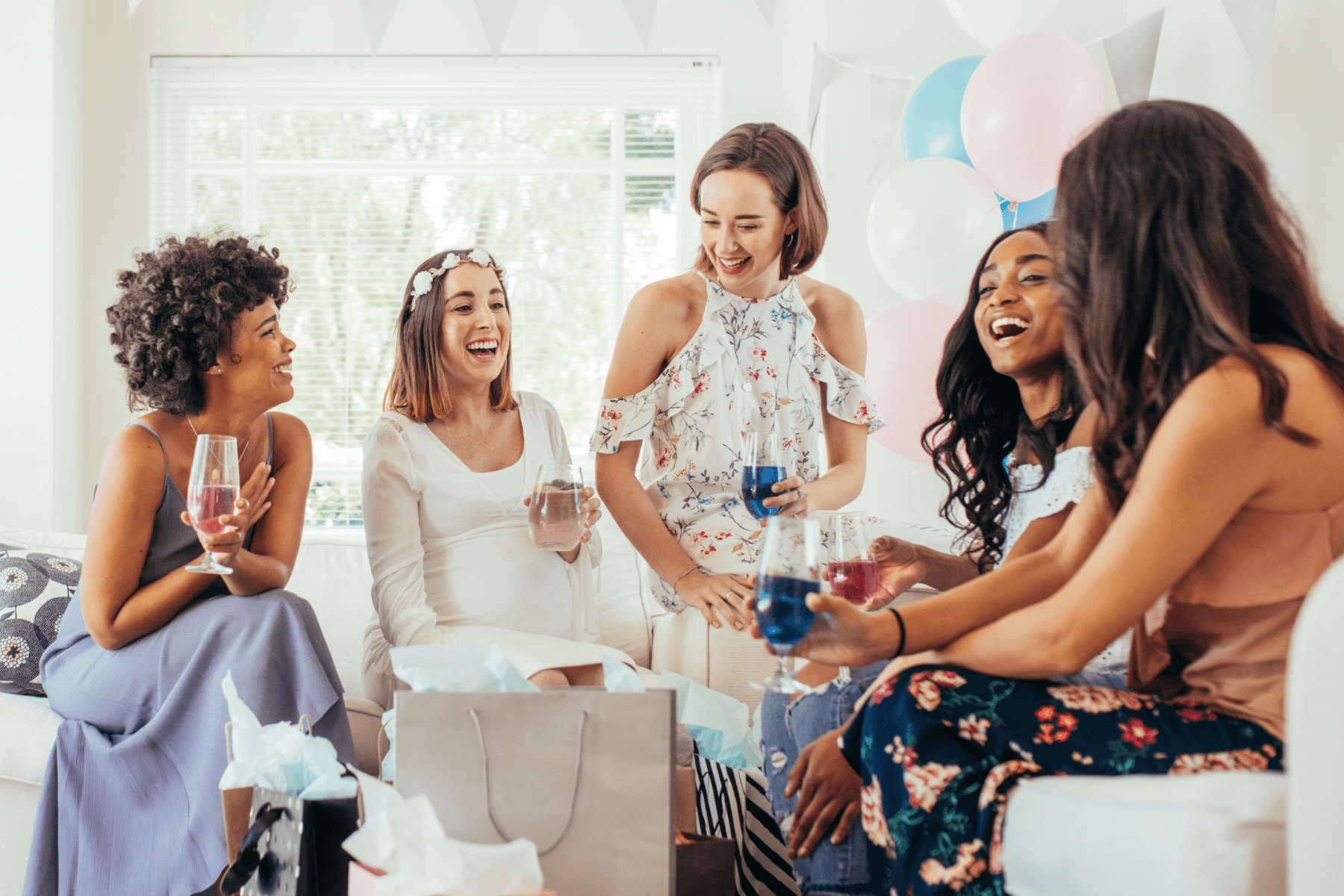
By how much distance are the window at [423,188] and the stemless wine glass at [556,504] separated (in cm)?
279

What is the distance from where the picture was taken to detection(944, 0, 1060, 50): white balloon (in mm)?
2645

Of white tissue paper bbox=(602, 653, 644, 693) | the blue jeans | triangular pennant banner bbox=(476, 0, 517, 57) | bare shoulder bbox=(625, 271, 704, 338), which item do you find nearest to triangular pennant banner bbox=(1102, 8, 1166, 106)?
bare shoulder bbox=(625, 271, 704, 338)

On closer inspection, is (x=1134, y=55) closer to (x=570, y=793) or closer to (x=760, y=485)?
(x=760, y=485)

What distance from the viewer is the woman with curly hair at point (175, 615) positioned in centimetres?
172

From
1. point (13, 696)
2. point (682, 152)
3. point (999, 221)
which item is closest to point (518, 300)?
point (682, 152)

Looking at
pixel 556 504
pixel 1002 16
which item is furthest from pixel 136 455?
pixel 1002 16

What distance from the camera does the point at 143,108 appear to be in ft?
14.3

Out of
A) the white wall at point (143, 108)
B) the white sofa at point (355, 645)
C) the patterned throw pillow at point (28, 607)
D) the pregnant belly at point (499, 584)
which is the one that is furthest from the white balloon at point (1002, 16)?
the patterned throw pillow at point (28, 607)

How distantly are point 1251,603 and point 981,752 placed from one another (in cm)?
34

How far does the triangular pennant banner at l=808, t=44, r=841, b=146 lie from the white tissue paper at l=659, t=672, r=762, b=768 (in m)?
2.79

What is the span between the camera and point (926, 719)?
1117 millimetres

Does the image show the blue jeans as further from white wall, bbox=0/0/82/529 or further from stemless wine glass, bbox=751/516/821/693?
white wall, bbox=0/0/82/529

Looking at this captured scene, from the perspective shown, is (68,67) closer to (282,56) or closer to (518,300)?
(282,56)

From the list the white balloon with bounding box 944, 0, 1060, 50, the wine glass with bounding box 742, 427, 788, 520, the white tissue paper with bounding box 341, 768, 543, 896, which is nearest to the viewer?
the white tissue paper with bounding box 341, 768, 543, 896
